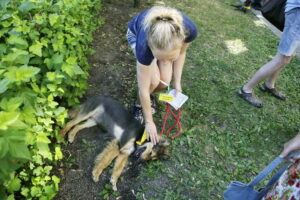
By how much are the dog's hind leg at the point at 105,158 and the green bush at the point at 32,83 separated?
42 cm

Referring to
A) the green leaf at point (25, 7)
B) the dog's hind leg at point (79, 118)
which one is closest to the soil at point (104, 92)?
the dog's hind leg at point (79, 118)

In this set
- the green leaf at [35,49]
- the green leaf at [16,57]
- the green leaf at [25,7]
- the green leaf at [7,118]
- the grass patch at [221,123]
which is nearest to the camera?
the green leaf at [7,118]

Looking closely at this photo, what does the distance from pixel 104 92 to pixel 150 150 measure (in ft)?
4.10

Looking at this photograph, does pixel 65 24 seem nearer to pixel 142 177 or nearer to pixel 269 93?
pixel 142 177

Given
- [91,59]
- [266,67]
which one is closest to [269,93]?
[266,67]

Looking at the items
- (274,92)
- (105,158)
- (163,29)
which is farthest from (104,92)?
(274,92)

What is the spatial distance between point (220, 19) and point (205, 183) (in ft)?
16.5

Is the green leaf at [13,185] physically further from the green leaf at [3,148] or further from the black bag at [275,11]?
the black bag at [275,11]

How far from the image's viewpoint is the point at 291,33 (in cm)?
307

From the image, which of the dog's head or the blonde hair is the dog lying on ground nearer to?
the dog's head

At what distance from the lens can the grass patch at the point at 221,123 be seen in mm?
2668

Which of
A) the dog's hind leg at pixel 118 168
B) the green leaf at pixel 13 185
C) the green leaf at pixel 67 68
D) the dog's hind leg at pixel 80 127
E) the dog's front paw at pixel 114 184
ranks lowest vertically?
the dog's front paw at pixel 114 184

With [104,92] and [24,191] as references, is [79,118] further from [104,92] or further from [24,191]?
[24,191]

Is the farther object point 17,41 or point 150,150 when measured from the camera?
point 150,150
